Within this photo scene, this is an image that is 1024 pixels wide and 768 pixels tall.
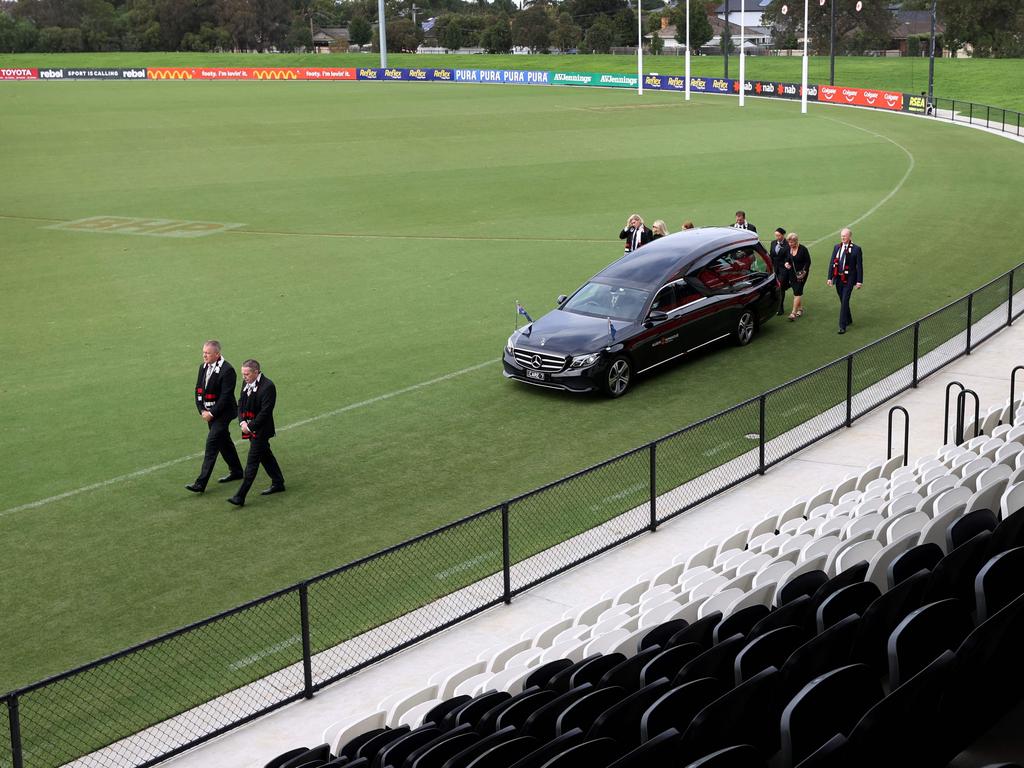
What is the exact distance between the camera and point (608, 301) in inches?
701

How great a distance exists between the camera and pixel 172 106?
71875 millimetres

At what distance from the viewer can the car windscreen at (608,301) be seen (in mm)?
17453

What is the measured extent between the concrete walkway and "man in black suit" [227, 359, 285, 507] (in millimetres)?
3743

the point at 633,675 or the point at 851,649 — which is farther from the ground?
the point at 851,649

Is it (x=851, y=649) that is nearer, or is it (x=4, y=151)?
(x=851, y=649)

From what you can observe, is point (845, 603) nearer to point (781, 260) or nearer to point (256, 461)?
point (256, 461)

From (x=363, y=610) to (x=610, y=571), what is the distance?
2339mm

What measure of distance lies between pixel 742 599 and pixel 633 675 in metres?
1.32

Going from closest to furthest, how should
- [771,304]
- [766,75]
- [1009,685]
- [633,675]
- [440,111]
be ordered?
1. [1009,685]
2. [633,675]
3. [771,304]
4. [440,111]
5. [766,75]

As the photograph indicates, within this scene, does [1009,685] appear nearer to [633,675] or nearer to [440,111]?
[633,675]

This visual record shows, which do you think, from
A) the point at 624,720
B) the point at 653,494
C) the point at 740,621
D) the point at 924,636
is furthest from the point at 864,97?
the point at 624,720

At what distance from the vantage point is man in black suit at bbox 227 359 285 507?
42.8 ft

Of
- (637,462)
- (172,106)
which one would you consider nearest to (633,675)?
(637,462)

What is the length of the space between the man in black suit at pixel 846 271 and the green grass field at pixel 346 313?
0.48 m
